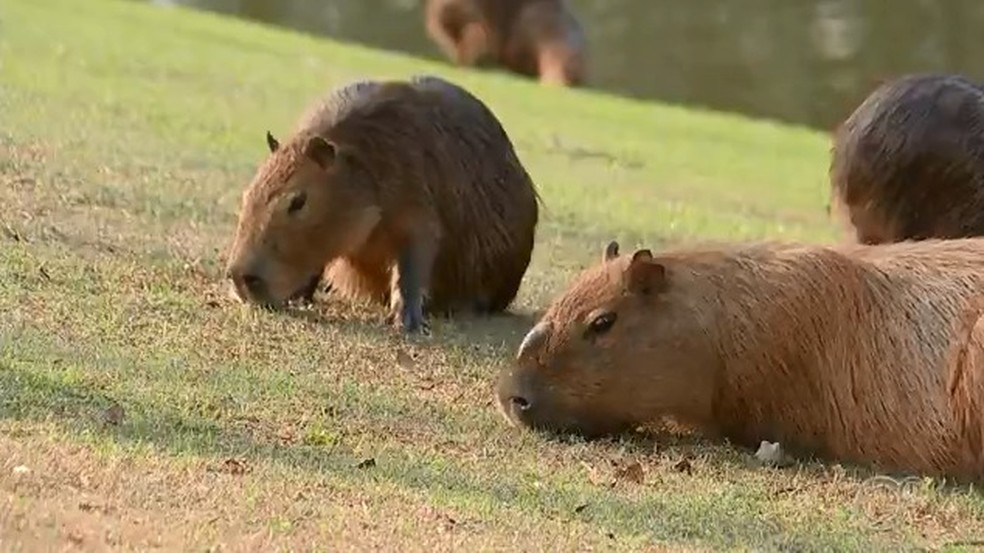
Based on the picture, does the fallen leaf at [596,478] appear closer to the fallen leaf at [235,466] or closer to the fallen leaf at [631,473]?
the fallen leaf at [631,473]

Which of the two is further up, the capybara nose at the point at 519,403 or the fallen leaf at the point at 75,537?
the fallen leaf at the point at 75,537

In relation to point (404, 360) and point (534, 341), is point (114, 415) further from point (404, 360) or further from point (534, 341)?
point (404, 360)

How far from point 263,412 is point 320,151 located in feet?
6.57

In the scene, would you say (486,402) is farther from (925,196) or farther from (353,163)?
(925,196)

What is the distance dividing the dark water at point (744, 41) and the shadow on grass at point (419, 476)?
14.9 metres

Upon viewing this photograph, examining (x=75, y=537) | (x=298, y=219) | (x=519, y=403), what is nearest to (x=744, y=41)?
(x=298, y=219)

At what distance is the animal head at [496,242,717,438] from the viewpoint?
20.6ft

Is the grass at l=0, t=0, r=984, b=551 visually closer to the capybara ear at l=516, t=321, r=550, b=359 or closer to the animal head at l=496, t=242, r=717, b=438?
the animal head at l=496, t=242, r=717, b=438

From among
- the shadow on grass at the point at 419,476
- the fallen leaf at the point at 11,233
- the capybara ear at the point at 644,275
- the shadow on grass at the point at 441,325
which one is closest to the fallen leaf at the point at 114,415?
the shadow on grass at the point at 419,476

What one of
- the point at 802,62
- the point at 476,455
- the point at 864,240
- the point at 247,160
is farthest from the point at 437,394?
the point at 802,62

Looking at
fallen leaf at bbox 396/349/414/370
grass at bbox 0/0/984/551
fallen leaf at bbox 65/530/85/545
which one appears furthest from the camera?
fallen leaf at bbox 396/349/414/370

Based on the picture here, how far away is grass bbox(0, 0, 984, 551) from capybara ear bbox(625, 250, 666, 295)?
0.45 meters

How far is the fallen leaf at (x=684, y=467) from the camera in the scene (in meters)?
5.96

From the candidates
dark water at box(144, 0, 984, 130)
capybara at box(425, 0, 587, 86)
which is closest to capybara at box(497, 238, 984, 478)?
capybara at box(425, 0, 587, 86)
